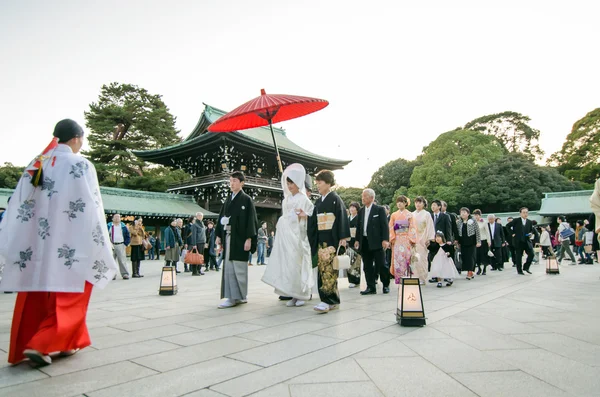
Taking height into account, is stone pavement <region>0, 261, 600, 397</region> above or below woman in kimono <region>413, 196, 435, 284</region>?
below

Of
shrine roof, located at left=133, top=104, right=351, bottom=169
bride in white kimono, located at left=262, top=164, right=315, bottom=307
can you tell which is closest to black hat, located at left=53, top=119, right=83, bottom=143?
bride in white kimono, located at left=262, top=164, right=315, bottom=307

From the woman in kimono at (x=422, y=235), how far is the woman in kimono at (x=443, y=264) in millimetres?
256

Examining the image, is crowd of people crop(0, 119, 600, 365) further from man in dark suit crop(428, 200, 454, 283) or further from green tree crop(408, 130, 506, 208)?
green tree crop(408, 130, 506, 208)

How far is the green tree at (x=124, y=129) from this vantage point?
30938mm

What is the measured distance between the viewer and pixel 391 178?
4678cm

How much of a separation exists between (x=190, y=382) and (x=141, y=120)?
112ft

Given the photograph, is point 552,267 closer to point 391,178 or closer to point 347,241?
point 347,241

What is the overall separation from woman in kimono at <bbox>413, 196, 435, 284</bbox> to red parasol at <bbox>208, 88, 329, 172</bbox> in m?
3.00

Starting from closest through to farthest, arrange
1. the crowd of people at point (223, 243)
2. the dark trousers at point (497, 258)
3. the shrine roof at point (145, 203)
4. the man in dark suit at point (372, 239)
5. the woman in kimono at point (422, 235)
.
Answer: the crowd of people at point (223, 243), the man in dark suit at point (372, 239), the woman in kimono at point (422, 235), the dark trousers at point (497, 258), the shrine roof at point (145, 203)

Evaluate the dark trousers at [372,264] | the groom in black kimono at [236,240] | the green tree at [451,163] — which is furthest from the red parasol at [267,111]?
the green tree at [451,163]

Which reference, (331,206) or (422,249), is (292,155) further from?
(331,206)

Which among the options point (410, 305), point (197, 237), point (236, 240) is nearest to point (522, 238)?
point (410, 305)

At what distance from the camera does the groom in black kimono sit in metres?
5.11

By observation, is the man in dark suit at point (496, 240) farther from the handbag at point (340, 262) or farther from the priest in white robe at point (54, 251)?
the priest in white robe at point (54, 251)
